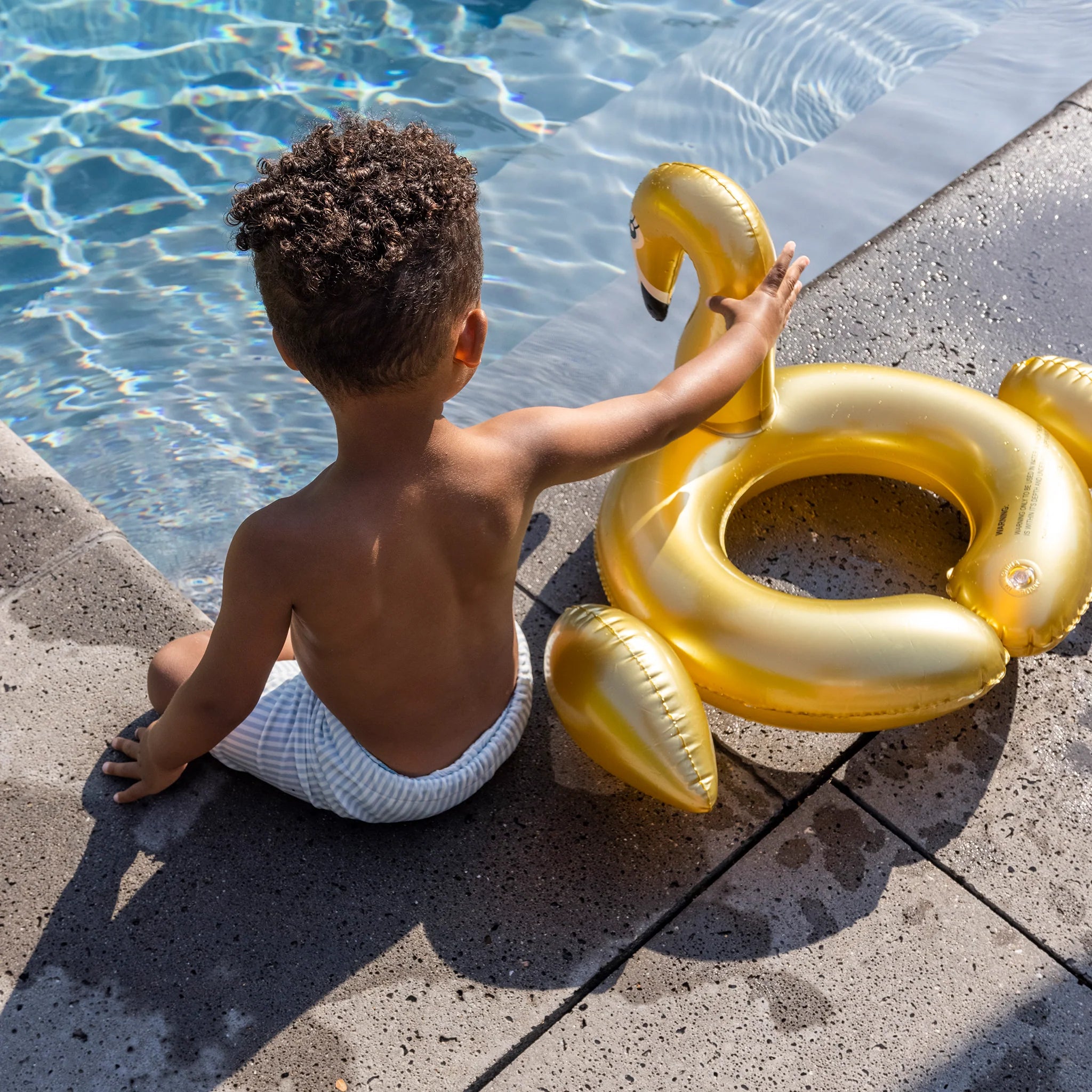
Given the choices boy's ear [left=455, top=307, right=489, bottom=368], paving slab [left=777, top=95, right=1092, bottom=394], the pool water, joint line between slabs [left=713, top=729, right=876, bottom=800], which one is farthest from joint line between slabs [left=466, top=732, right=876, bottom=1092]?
the pool water

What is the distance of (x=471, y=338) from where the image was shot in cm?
164

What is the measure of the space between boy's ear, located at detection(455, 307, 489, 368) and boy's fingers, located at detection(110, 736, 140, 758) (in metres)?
1.18

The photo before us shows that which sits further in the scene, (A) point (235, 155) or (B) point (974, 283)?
(A) point (235, 155)

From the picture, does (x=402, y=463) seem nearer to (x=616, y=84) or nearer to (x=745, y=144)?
(x=745, y=144)

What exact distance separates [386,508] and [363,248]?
417 mm

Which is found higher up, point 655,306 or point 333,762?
point 655,306

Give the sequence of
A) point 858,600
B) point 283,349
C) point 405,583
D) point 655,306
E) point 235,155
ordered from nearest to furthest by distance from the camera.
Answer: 1. point 283,349
2. point 405,583
3. point 858,600
4. point 655,306
5. point 235,155

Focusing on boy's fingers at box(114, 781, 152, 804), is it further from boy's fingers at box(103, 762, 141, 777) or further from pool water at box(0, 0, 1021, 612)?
pool water at box(0, 0, 1021, 612)

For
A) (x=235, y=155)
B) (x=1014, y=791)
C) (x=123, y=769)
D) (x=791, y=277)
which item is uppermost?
(x=791, y=277)

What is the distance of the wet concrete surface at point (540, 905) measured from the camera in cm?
199

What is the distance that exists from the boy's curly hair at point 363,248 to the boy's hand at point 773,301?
2.76 ft

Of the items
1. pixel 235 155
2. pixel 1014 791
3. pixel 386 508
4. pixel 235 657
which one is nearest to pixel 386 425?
pixel 386 508

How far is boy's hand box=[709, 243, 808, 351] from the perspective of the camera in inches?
89.1

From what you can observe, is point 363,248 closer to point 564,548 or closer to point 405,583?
point 405,583
